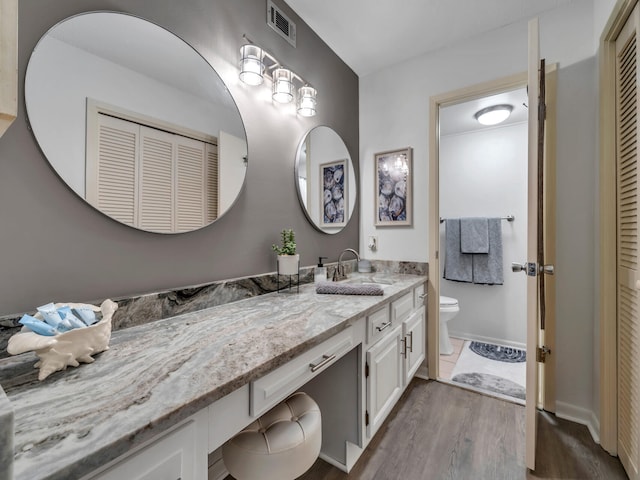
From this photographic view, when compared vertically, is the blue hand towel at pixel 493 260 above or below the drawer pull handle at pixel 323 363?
above

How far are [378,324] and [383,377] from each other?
32cm

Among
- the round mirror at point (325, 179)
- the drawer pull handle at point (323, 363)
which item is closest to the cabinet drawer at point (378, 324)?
the drawer pull handle at point (323, 363)

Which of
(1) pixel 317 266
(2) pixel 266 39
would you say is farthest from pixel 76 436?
(2) pixel 266 39

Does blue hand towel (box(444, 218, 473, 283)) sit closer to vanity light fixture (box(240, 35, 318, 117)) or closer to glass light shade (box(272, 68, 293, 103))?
vanity light fixture (box(240, 35, 318, 117))

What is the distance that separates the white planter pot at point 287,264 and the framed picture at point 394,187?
110 centimetres

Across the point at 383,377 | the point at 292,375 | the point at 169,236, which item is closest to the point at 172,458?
the point at 292,375

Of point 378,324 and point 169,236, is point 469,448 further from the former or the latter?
point 169,236

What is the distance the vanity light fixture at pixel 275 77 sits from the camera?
1.43 meters

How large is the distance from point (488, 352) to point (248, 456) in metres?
2.69

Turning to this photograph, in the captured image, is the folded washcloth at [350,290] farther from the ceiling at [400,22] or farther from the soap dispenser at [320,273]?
the ceiling at [400,22]

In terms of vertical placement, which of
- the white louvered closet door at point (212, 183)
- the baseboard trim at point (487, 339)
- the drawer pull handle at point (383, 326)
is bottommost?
the baseboard trim at point (487, 339)

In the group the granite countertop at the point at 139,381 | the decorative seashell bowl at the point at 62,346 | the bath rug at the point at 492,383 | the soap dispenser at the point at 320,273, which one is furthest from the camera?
the bath rug at the point at 492,383

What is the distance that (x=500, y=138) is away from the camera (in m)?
2.97

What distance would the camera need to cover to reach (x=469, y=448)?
1.46 metres
